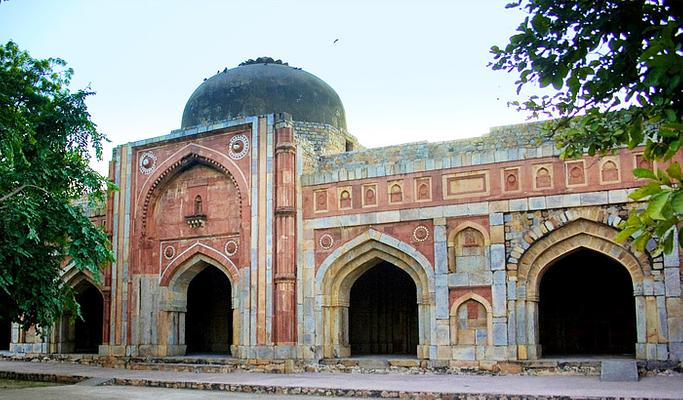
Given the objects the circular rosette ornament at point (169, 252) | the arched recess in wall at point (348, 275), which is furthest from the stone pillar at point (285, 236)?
the circular rosette ornament at point (169, 252)

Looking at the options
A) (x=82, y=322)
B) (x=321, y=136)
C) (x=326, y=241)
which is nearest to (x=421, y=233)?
(x=326, y=241)

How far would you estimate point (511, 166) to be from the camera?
13609 millimetres

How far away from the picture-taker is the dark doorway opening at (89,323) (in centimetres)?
2062

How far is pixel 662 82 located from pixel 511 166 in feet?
31.8

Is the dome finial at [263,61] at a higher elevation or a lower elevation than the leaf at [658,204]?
higher

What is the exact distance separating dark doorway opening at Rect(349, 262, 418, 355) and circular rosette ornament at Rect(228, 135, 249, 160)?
14.8 ft

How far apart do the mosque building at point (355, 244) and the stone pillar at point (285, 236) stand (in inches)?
1.3

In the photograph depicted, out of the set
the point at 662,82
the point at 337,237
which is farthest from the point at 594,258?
the point at 662,82

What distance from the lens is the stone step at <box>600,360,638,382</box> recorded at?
1140 cm

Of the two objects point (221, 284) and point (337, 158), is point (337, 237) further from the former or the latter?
point (221, 284)

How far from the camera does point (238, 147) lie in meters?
16.1

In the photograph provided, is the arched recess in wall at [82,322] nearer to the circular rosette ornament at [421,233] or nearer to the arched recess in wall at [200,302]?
the arched recess in wall at [200,302]

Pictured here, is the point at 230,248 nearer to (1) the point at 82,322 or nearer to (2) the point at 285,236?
(2) the point at 285,236

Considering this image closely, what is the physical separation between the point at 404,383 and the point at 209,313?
31.4ft
